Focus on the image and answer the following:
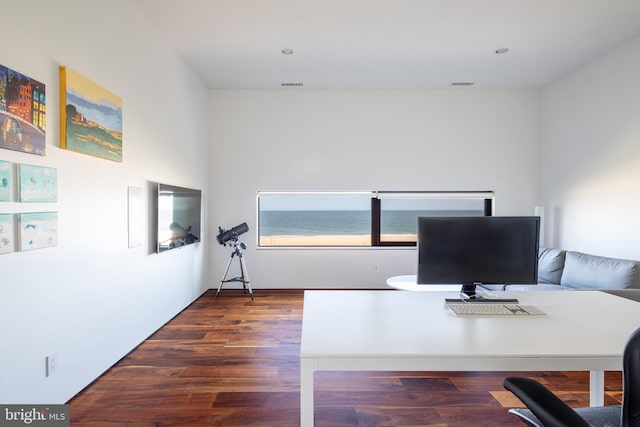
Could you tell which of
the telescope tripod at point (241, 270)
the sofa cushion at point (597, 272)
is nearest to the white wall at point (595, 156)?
the sofa cushion at point (597, 272)

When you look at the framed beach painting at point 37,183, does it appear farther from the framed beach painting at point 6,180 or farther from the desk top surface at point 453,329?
the desk top surface at point 453,329

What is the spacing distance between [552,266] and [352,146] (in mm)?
2919

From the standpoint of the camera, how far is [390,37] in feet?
11.1

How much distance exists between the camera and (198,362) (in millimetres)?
2664

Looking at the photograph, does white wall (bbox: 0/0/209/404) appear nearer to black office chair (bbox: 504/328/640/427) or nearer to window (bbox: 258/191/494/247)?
window (bbox: 258/191/494/247)

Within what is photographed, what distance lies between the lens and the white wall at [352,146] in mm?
4922

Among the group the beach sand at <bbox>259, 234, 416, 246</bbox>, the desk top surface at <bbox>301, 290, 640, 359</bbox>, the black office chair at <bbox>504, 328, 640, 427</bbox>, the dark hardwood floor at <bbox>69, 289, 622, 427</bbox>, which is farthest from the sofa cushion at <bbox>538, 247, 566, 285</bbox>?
the black office chair at <bbox>504, 328, 640, 427</bbox>

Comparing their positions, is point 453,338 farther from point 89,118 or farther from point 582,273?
point 582,273

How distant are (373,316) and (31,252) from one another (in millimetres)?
1807

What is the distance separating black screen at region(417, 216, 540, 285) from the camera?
70.2 inches

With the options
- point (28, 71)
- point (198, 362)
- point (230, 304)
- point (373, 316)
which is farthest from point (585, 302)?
point (230, 304)

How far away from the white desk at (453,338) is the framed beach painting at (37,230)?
1489 millimetres

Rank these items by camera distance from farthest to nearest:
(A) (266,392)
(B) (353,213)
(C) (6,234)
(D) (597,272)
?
(B) (353,213)
(D) (597,272)
(A) (266,392)
(C) (6,234)

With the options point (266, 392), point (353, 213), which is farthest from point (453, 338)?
point (353, 213)
